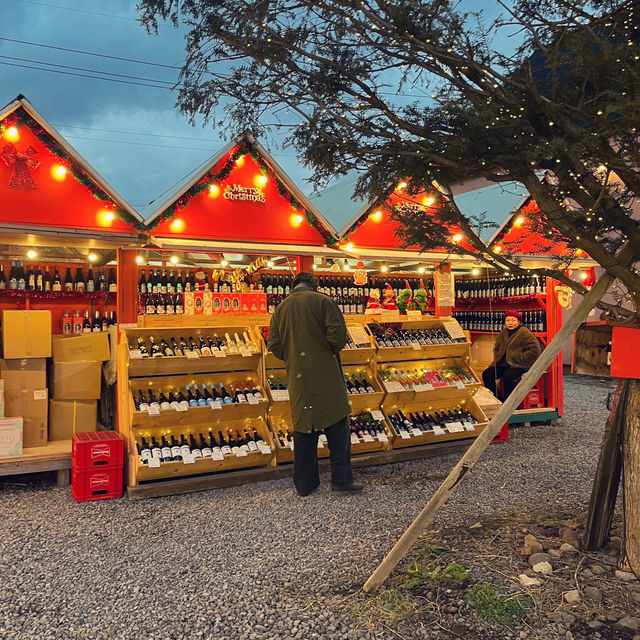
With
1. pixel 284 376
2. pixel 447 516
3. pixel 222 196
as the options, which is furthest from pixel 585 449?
pixel 222 196

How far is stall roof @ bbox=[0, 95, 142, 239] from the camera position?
5551mm

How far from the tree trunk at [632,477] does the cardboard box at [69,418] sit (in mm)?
4856

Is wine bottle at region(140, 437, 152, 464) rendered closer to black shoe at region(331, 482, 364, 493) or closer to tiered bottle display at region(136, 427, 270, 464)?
tiered bottle display at region(136, 427, 270, 464)

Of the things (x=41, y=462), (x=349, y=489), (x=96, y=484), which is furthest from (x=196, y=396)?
(x=349, y=489)

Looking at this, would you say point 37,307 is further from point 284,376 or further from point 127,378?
point 284,376

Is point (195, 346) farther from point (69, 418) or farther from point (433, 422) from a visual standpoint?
point (433, 422)

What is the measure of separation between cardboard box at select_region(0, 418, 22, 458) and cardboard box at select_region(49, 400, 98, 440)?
0.62 meters

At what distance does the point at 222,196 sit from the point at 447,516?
4199mm

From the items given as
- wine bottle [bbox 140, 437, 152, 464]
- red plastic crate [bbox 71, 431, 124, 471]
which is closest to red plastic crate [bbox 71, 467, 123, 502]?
red plastic crate [bbox 71, 431, 124, 471]

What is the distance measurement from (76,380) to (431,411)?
3982 millimetres

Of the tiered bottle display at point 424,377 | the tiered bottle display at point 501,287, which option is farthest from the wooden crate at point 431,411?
the tiered bottle display at point 501,287

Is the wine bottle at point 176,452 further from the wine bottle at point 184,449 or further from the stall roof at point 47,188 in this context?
the stall roof at point 47,188

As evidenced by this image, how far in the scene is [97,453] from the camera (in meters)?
4.93

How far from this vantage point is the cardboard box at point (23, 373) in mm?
5492
